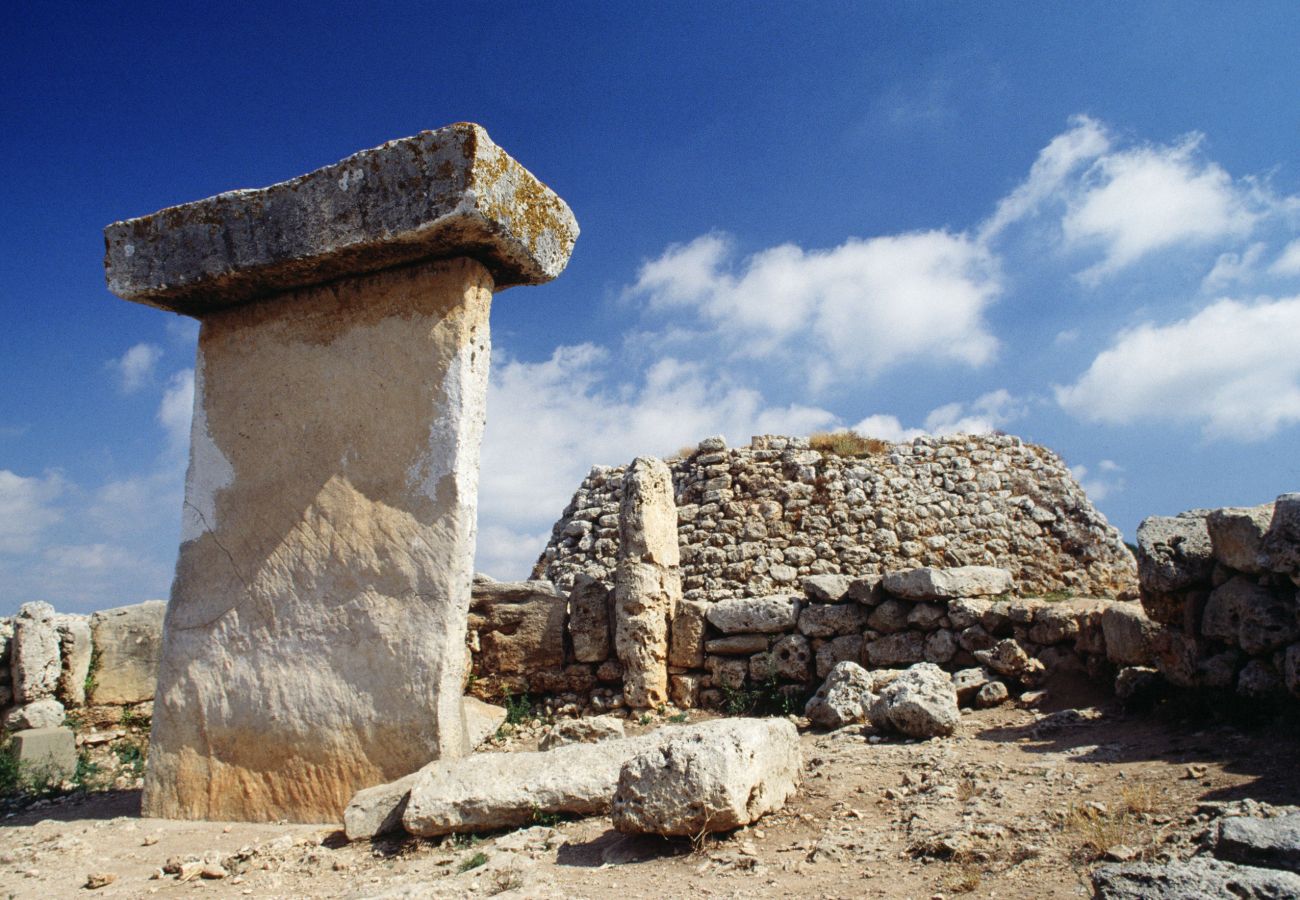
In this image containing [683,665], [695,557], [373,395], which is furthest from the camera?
[695,557]

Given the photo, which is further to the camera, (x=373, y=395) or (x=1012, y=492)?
(x=1012, y=492)

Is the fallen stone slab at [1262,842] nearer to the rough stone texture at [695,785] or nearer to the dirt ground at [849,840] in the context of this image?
the dirt ground at [849,840]

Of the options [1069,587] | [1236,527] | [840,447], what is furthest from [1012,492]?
[1236,527]

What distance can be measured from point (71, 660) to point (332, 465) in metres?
4.16

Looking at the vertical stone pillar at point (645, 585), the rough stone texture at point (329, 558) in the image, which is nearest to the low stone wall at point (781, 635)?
the vertical stone pillar at point (645, 585)

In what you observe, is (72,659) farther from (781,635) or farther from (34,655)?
(781,635)

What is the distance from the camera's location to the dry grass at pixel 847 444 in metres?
14.9

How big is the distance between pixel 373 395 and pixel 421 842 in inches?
91.1

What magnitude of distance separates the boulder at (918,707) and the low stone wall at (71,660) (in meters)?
6.07

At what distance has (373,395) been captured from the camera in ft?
16.0

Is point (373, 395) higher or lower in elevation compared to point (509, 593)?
higher

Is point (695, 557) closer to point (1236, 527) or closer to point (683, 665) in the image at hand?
point (683, 665)

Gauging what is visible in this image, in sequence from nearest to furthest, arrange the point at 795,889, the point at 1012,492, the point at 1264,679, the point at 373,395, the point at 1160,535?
the point at 795,889
the point at 1264,679
the point at 373,395
the point at 1160,535
the point at 1012,492

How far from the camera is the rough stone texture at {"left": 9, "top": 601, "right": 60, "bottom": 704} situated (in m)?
7.03
